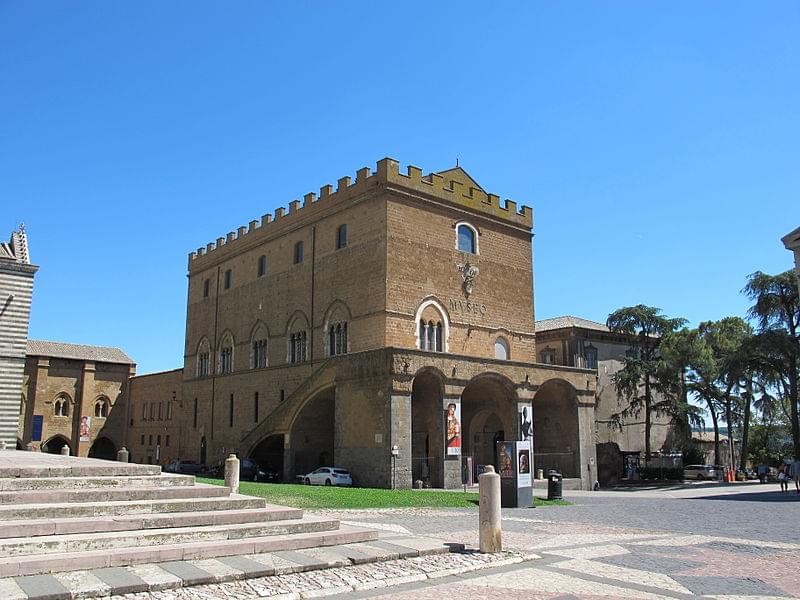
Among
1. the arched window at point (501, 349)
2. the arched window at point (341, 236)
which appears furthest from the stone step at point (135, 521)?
the arched window at point (501, 349)

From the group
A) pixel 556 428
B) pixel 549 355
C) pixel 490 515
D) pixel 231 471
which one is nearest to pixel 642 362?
pixel 549 355

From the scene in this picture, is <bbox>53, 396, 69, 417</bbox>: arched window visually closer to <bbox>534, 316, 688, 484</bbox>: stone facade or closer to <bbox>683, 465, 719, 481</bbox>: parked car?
<bbox>534, 316, 688, 484</bbox>: stone facade

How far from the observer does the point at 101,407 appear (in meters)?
55.9

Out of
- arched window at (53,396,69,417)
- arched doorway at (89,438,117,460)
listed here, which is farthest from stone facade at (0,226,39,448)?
arched doorway at (89,438,117,460)

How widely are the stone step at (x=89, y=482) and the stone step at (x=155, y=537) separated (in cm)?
194

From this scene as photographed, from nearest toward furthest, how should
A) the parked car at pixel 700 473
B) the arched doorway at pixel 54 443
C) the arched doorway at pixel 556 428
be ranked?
the arched doorway at pixel 556 428
the parked car at pixel 700 473
the arched doorway at pixel 54 443

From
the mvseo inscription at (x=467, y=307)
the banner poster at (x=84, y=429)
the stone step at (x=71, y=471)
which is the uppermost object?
the mvseo inscription at (x=467, y=307)

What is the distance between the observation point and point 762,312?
42.5 metres

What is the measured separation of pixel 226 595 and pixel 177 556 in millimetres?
1642

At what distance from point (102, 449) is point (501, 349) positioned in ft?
119

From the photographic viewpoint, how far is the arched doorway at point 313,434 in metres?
33.6

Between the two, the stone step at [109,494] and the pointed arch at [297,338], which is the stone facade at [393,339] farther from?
the stone step at [109,494]

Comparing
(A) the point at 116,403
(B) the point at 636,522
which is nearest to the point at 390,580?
(B) the point at 636,522

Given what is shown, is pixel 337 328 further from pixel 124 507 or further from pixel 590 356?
pixel 124 507
